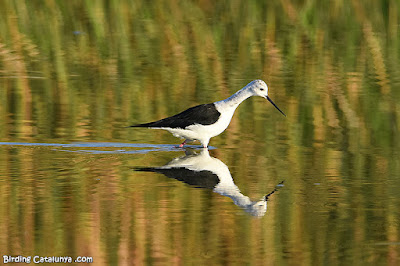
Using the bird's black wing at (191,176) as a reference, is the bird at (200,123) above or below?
above

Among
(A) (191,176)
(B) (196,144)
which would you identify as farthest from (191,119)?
(A) (191,176)

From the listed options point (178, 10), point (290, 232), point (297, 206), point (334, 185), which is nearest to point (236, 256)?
point (290, 232)

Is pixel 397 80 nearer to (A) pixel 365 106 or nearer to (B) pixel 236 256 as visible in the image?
(A) pixel 365 106

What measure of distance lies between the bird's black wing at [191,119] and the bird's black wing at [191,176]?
3.96 ft

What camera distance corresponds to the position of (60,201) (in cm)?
698

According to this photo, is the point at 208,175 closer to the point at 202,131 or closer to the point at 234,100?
the point at 202,131

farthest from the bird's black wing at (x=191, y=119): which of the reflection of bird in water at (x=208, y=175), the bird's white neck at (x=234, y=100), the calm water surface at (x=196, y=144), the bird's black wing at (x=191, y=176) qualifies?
A: the bird's black wing at (x=191, y=176)

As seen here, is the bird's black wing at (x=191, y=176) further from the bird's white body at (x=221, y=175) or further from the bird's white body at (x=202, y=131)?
the bird's white body at (x=202, y=131)

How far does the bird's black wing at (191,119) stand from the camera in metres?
9.50

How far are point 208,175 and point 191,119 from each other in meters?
1.62

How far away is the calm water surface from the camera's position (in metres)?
6.14

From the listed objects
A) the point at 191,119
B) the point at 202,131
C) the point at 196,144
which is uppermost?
the point at 191,119

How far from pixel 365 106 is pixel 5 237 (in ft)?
21.0

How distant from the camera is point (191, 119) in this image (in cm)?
961
